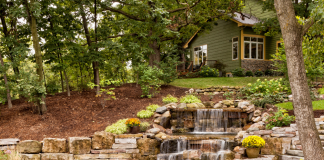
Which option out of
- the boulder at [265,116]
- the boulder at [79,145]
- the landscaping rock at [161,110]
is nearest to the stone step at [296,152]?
the boulder at [265,116]

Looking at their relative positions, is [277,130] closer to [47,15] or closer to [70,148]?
[70,148]

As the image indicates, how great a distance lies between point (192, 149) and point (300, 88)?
12.0 feet

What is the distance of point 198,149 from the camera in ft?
19.8

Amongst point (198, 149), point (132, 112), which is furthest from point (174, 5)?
point (198, 149)

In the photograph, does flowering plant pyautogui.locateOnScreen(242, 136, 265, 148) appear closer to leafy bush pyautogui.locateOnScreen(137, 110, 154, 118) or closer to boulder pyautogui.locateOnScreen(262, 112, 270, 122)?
boulder pyautogui.locateOnScreen(262, 112, 270, 122)

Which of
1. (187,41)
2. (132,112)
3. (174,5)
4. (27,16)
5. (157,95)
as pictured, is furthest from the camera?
(187,41)

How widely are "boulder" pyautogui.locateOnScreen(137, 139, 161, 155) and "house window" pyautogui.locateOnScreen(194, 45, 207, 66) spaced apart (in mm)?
13703

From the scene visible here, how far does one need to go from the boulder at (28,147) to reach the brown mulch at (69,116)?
0.34 m

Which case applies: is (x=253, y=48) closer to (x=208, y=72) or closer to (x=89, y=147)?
(x=208, y=72)

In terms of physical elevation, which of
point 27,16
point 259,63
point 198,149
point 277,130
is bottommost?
point 198,149

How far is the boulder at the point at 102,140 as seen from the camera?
18.8 feet

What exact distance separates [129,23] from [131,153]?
20.5ft

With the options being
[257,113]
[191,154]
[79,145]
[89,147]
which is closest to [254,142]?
[191,154]

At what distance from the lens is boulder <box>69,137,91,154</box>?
5586 millimetres
